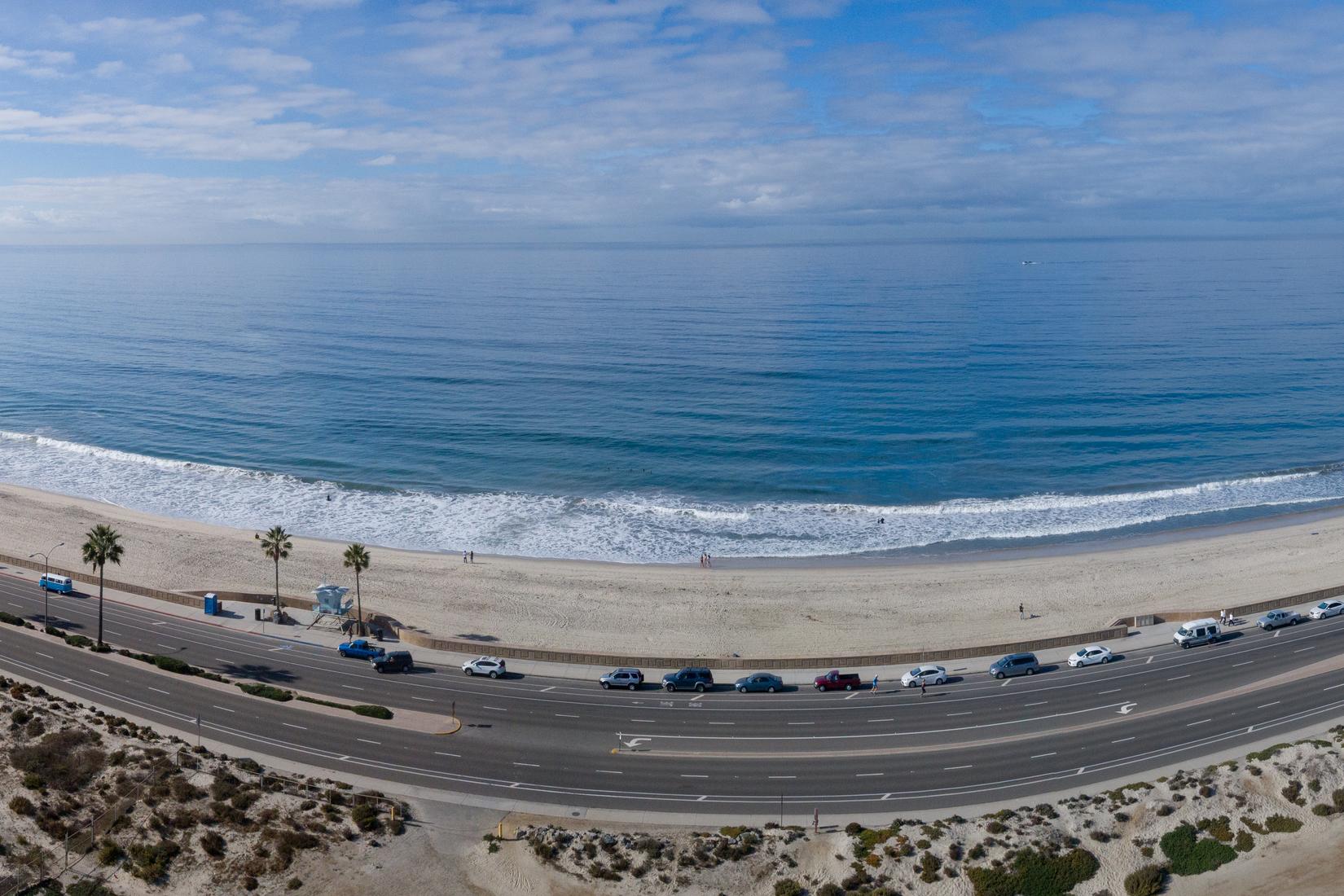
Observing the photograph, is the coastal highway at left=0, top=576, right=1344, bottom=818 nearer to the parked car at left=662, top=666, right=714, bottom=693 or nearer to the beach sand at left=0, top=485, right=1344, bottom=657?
the parked car at left=662, top=666, right=714, bottom=693

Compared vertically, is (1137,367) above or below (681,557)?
above

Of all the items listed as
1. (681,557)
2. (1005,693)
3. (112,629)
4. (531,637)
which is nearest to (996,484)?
(681,557)

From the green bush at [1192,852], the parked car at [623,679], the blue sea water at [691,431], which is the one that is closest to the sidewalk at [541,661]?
the parked car at [623,679]

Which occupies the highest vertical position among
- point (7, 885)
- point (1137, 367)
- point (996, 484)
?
point (1137, 367)

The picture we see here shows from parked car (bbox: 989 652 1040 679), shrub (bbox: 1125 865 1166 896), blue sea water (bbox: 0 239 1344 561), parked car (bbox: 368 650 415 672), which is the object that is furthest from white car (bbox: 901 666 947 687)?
parked car (bbox: 368 650 415 672)

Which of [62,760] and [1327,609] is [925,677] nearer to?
[1327,609]

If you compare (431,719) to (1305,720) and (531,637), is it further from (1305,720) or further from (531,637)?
(1305,720)

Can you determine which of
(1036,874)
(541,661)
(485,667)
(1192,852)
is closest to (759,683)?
(541,661)
